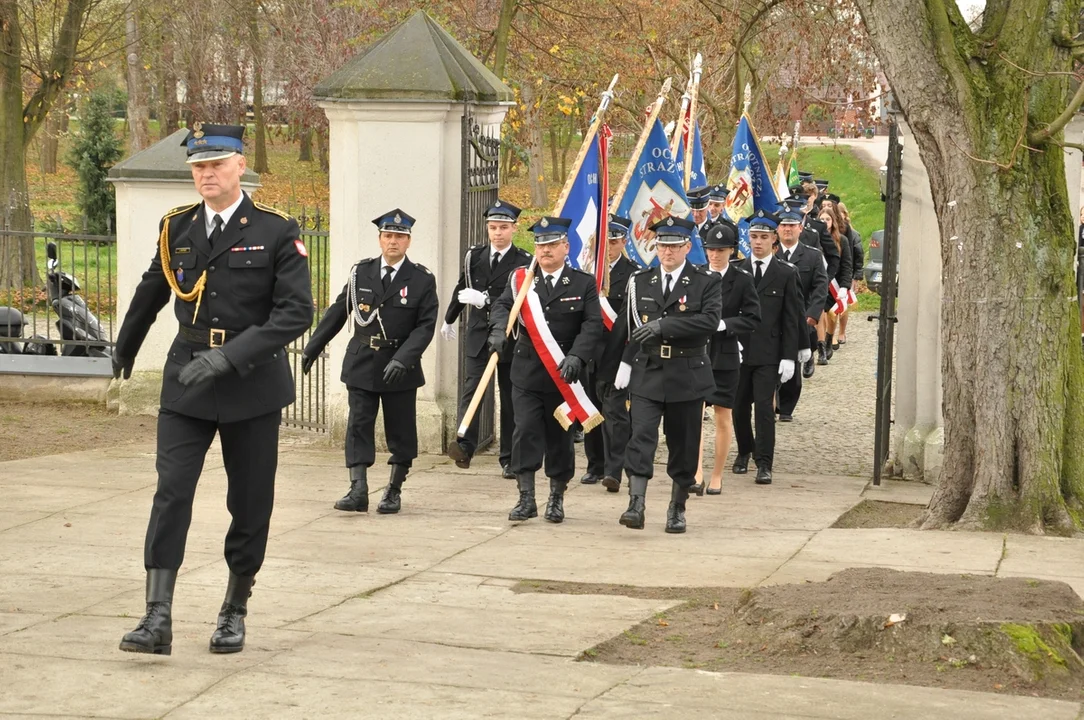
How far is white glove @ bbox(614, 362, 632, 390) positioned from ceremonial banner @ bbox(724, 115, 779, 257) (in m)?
6.71

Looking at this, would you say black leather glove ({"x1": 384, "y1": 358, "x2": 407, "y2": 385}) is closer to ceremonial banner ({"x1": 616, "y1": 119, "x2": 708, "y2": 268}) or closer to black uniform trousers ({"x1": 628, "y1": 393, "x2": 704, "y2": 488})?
black uniform trousers ({"x1": 628, "y1": 393, "x2": 704, "y2": 488})

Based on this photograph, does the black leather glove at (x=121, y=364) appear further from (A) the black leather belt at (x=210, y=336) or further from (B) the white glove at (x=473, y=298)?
(B) the white glove at (x=473, y=298)

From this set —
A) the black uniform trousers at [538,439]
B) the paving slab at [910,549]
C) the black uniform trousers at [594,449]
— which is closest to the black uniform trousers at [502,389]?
the black uniform trousers at [594,449]

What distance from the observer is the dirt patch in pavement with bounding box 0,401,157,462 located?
12641mm

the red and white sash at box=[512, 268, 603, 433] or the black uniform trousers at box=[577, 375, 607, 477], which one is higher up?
the red and white sash at box=[512, 268, 603, 433]

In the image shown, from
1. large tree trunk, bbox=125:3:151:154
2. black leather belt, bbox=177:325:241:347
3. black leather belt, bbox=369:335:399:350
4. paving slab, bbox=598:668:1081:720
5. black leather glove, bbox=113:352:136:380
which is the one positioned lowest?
paving slab, bbox=598:668:1081:720

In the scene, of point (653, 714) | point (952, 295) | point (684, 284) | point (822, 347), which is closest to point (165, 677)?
point (653, 714)

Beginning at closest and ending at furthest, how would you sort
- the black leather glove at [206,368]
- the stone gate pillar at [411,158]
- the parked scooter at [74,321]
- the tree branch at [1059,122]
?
1. the black leather glove at [206,368]
2. the tree branch at [1059,122]
3. the stone gate pillar at [411,158]
4. the parked scooter at [74,321]

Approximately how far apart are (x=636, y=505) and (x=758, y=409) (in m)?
2.49

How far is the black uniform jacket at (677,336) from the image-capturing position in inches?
380

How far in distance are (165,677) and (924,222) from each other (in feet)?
24.3

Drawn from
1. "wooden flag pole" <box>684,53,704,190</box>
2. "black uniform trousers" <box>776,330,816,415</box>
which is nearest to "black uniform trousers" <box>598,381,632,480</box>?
"black uniform trousers" <box>776,330,816,415</box>

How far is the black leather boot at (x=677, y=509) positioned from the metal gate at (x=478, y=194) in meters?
2.61

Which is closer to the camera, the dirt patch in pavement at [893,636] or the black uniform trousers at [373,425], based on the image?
the dirt patch in pavement at [893,636]
